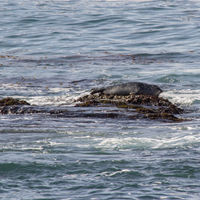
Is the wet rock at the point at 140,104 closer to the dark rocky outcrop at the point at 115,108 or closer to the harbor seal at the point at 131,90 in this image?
the dark rocky outcrop at the point at 115,108

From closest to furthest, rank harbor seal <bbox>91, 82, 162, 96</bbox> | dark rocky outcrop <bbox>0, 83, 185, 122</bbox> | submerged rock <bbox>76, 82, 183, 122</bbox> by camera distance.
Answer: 1. dark rocky outcrop <bbox>0, 83, 185, 122</bbox>
2. submerged rock <bbox>76, 82, 183, 122</bbox>
3. harbor seal <bbox>91, 82, 162, 96</bbox>

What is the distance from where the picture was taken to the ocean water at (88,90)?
7.73 m

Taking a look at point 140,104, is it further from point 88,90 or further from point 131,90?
point 88,90

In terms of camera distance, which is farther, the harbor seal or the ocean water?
the harbor seal

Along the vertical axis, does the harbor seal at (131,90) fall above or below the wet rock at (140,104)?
above

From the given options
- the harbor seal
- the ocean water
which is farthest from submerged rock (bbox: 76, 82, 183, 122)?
the ocean water

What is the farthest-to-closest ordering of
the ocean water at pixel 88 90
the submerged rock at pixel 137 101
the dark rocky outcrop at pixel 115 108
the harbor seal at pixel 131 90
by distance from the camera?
the harbor seal at pixel 131 90 → the submerged rock at pixel 137 101 → the dark rocky outcrop at pixel 115 108 → the ocean water at pixel 88 90

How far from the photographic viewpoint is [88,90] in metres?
17.0

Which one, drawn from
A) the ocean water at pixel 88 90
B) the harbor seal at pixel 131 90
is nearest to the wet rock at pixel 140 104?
the harbor seal at pixel 131 90

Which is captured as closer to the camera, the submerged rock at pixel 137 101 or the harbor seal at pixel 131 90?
the submerged rock at pixel 137 101

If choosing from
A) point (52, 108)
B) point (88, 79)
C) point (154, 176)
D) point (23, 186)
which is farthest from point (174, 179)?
point (88, 79)

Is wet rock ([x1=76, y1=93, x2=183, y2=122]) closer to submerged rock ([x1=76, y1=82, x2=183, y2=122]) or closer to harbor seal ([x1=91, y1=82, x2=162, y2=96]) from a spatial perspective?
submerged rock ([x1=76, y1=82, x2=183, y2=122])

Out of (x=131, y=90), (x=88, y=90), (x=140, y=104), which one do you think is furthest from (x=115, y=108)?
(x=88, y=90)

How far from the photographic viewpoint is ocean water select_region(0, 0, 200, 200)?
7.73 meters
